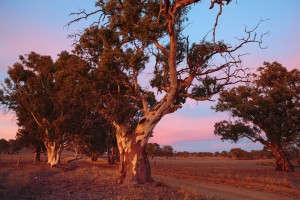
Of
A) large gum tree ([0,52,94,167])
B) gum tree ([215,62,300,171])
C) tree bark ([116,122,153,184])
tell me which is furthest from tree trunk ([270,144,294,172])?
tree bark ([116,122,153,184])

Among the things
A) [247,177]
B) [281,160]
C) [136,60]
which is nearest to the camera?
[136,60]

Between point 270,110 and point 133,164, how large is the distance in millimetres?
31971

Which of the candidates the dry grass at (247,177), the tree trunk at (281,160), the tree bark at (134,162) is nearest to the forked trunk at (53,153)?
the dry grass at (247,177)

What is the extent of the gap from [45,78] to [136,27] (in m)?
23.3

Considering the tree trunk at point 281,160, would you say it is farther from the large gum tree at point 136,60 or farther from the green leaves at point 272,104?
the large gum tree at point 136,60

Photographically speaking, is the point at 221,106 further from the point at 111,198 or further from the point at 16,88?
the point at 111,198

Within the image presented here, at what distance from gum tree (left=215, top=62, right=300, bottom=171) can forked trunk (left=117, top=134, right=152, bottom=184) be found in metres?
28.7

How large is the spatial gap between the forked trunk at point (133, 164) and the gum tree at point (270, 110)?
28.7 m

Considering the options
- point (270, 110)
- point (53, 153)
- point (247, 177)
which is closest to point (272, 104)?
point (270, 110)

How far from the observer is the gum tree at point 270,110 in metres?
41.9

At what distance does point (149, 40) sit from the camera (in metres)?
17.3

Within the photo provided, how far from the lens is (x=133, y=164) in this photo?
17078 mm

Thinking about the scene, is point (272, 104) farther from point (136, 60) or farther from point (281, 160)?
point (136, 60)

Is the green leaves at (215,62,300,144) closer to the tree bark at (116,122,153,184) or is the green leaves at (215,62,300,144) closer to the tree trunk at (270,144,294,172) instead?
the tree trunk at (270,144,294,172)
